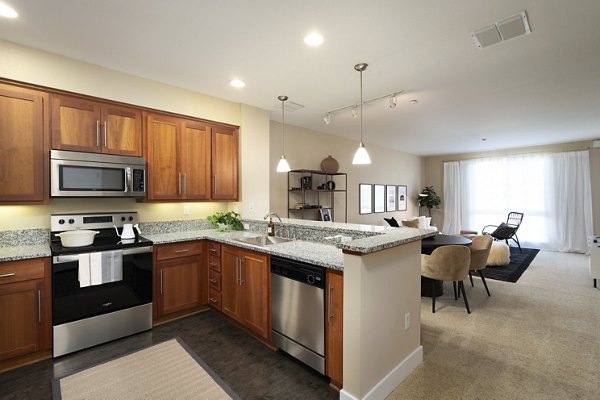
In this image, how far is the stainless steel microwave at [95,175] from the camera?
→ 259 cm

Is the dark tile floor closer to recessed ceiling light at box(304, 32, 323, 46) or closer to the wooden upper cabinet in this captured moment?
the wooden upper cabinet

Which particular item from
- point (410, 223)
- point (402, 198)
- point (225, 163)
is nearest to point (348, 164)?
point (410, 223)

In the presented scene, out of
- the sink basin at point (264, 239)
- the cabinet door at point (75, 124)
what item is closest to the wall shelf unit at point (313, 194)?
the sink basin at point (264, 239)

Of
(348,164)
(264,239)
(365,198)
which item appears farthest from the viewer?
(365,198)

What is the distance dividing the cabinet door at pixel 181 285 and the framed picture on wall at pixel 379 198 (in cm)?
507

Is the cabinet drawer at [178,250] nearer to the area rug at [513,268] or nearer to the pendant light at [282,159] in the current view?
the pendant light at [282,159]

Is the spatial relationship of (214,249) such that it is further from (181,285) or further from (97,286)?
(97,286)

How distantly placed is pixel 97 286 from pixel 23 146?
1370 mm

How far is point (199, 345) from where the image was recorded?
259 centimetres

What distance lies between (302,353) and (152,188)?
235 cm

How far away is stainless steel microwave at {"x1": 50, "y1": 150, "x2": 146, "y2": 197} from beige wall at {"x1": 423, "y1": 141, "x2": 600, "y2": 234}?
27.4 feet

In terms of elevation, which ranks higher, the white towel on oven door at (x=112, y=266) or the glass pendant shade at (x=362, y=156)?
the glass pendant shade at (x=362, y=156)

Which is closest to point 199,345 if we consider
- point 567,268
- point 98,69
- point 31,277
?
point 31,277

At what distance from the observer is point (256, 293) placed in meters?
2.58
